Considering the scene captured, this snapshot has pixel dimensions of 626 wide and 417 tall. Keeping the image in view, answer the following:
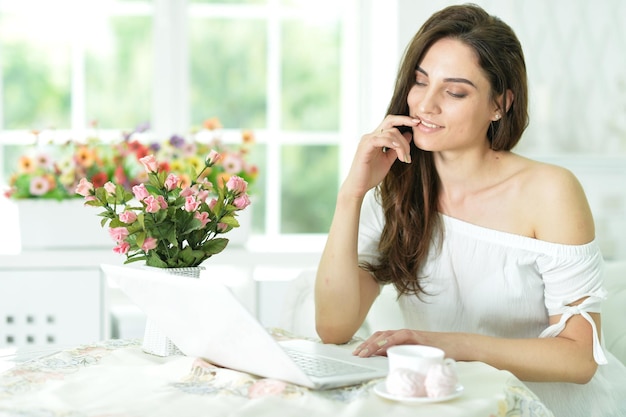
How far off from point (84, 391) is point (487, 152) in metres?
1.14

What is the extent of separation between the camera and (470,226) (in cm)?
208

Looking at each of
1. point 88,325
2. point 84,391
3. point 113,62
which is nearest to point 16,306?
point 88,325

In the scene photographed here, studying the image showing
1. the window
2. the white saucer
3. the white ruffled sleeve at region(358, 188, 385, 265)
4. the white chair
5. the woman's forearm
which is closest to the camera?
the white saucer

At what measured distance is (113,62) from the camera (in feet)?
12.8

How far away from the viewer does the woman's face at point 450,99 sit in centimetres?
197

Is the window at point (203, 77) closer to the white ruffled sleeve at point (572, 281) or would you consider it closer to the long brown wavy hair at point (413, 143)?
the long brown wavy hair at point (413, 143)

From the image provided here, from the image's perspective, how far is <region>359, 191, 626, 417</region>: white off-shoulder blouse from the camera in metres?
1.91

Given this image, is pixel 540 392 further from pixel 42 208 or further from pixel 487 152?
pixel 42 208

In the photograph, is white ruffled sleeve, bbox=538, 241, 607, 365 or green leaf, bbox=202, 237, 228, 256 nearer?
green leaf, bbox=202, 237, 228, 256

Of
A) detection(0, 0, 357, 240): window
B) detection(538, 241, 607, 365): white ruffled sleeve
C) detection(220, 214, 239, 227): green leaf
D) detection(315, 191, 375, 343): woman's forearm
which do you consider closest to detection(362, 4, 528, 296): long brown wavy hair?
detection(315, 191, 375, 343): woman's forearm

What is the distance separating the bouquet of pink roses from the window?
7.62 feet

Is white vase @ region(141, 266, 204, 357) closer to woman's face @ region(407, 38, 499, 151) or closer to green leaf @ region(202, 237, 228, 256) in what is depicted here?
green leaf @ region(202, 237, 228, 256)

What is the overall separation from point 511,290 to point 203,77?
2.28 m

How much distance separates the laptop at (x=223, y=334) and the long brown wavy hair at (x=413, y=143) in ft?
1.86
